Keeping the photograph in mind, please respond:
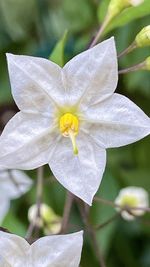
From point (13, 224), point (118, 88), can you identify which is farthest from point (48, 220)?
point (118, 88)

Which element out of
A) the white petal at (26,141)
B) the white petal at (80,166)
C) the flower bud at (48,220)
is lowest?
the flower bud at (48,220)

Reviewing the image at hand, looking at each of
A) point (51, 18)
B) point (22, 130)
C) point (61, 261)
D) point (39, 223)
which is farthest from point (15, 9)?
point (61, 261)

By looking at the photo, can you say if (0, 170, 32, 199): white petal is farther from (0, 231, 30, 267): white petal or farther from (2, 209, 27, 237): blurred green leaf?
(0, 231, 30, 267): white petal

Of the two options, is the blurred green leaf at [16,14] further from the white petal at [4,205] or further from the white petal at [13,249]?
the white petal at [13,249]

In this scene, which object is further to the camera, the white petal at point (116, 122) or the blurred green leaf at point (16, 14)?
the blurred green leaf at point (16, 14)

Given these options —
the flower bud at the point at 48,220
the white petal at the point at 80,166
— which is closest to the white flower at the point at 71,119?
the white petal at the point at 80,166

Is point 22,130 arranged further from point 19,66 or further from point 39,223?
point 39,223

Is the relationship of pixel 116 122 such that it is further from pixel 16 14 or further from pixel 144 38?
pixel 16 14
